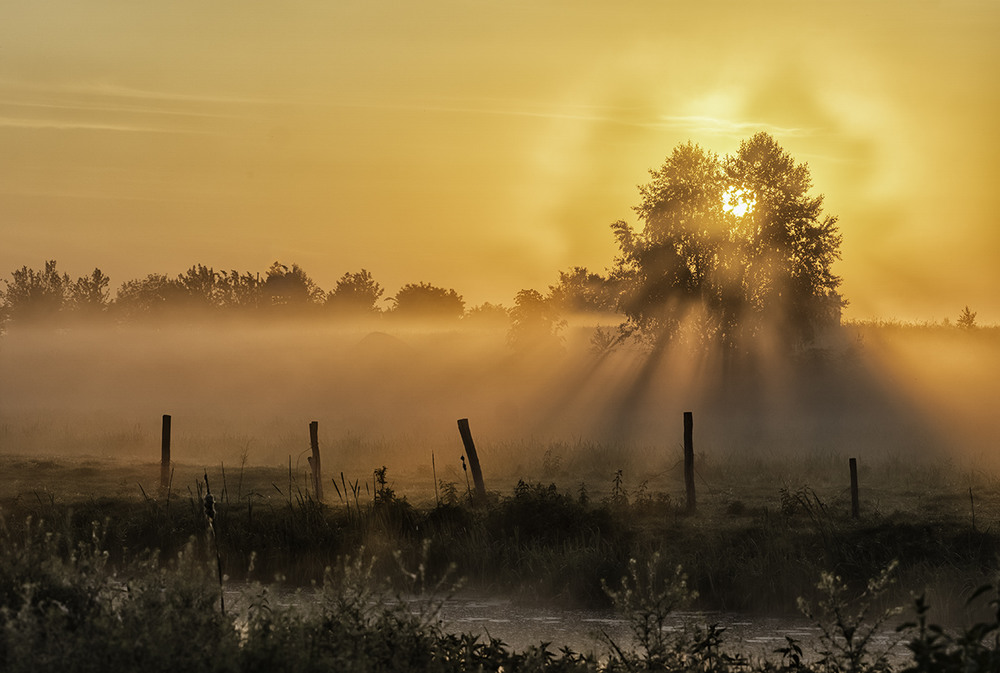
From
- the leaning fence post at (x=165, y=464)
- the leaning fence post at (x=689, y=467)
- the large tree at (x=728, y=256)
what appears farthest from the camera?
the large tree at (x=728, y=256)

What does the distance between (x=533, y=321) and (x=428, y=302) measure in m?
55.7

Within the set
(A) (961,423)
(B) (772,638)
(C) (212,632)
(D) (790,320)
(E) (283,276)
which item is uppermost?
(E) (283,276)

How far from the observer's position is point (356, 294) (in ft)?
443

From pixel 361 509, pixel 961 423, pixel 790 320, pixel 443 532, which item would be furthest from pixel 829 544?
pixel 790 320

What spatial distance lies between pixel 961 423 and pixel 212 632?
47832 millimetres

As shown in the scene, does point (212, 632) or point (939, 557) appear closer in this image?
point (212, 632)

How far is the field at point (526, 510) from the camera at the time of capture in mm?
9102

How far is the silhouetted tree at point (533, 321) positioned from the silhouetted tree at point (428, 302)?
51276mm

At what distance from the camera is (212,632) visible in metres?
8.23

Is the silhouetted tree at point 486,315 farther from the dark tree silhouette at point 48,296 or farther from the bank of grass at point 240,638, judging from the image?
the bank of grass at point 240,638

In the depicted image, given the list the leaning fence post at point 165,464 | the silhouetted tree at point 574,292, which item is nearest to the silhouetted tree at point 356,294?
the silhouetted tree at point 574,292

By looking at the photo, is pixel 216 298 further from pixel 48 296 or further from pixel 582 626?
pixel 582 626

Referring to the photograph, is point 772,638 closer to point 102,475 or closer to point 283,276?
point 102,475

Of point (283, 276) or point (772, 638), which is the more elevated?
point (283, 276)
